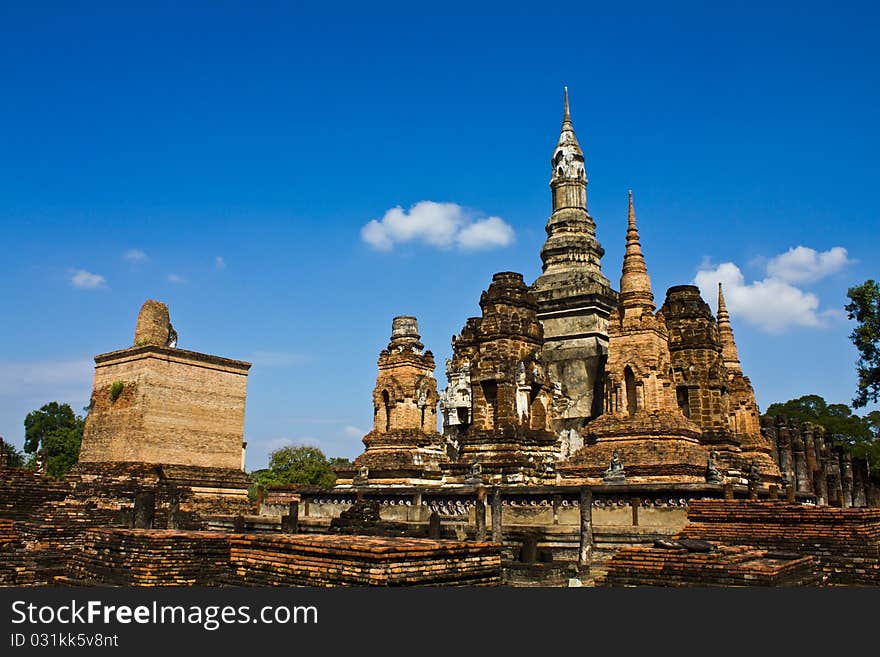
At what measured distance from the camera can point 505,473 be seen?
72.5ft

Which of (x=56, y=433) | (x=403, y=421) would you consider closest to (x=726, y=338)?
(x=403, y=421)

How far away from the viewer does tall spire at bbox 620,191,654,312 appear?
22.7 meters

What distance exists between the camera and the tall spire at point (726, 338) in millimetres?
30188

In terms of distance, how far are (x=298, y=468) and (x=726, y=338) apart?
29.4 m

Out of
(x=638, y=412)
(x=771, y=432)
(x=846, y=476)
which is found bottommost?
(x=846, y=476)

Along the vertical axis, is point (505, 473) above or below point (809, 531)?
above

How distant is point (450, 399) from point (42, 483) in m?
13.2

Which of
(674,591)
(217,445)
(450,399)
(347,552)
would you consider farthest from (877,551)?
(217,445)

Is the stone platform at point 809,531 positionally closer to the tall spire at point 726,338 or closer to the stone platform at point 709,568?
the stone platform at point 709,568

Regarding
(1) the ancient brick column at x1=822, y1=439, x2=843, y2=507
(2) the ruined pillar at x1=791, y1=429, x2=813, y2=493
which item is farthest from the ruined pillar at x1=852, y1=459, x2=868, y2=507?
(2) the ruined pillar at x1=791, y1=429, x2=813, y2=493

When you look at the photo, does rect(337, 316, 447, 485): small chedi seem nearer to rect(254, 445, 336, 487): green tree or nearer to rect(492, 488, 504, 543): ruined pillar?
rect(492, 488, 504, 543): ruined pillar

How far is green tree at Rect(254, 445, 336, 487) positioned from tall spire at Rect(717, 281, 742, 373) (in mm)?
26468

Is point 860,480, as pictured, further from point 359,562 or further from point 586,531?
point 359,562

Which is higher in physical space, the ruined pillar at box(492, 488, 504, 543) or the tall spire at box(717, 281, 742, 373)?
the tall spire at box(717, 281, 742, 373)
